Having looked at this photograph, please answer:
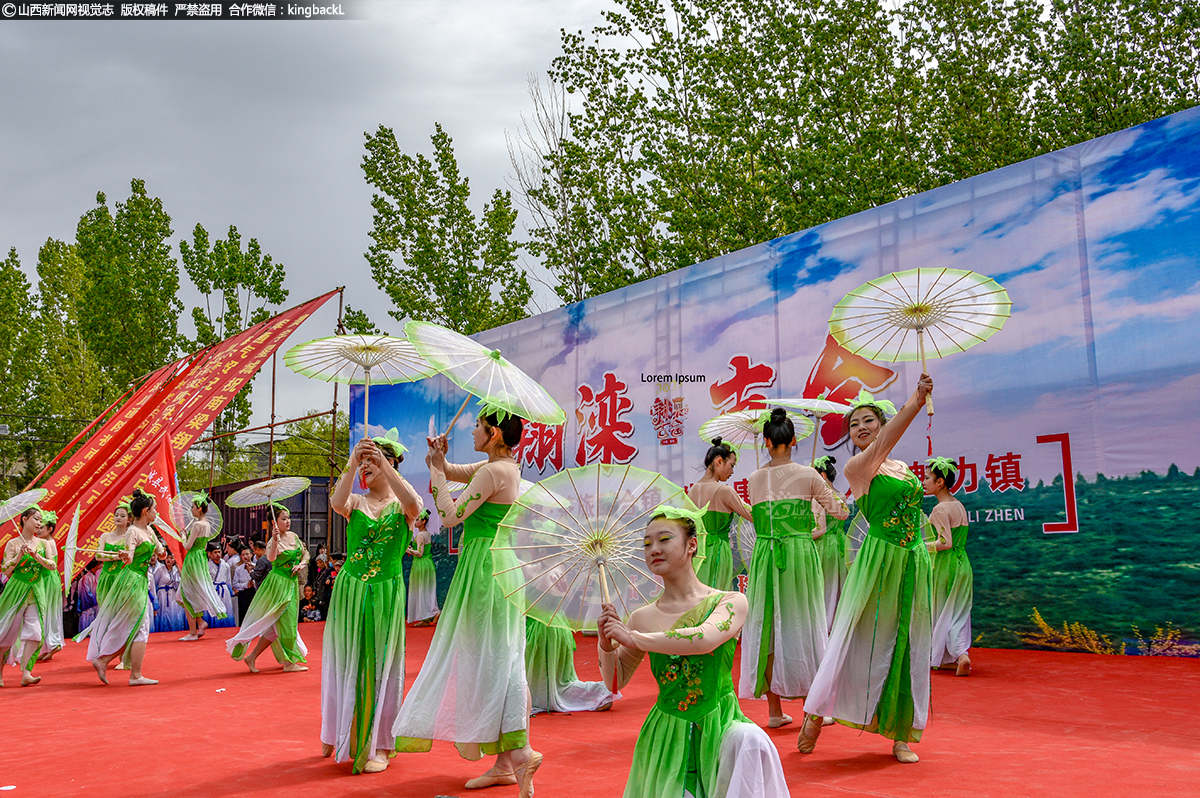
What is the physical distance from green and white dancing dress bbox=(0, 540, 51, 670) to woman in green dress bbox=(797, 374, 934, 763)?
6.53 m

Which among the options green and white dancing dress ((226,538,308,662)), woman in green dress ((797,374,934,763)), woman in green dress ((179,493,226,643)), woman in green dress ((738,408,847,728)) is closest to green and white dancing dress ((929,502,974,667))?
woman in green dress ((738,408,847,728))

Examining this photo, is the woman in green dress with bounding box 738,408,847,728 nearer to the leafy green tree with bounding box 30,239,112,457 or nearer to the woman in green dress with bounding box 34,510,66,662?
the woman in green dress with bounding box 34,510,66,662

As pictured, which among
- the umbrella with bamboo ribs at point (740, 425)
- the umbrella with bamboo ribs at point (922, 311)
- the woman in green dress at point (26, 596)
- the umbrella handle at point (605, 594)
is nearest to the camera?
the umbrella handle at point (605, 594)

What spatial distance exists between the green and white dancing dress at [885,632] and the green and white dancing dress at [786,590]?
0.71 meters

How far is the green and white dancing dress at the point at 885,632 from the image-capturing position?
3686mm

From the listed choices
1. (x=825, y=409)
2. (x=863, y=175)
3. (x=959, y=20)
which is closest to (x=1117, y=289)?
(x=825, y=409)

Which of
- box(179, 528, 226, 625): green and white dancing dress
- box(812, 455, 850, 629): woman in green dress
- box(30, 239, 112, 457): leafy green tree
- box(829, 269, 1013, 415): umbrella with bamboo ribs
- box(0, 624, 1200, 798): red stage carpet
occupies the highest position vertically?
box(30, 239, 112, 457): leafy green tree

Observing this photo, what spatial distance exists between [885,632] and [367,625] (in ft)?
7.10

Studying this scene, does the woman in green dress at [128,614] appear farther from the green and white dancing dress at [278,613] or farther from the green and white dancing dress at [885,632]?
the green and white dancing dress at [885,632]

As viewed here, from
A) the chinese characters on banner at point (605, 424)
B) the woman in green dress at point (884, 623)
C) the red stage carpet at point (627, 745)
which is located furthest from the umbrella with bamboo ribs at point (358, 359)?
the chinese characters on banner at point (605, 424)

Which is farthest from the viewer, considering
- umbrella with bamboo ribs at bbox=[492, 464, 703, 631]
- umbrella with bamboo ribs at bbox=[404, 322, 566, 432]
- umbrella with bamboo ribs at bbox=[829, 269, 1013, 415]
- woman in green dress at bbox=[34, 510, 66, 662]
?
woman in green dress at bbox=[34, 510, 66, 662]

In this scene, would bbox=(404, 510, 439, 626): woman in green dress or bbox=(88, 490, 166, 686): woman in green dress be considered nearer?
bbox=(88, 490, 166, 686): woman in green dress

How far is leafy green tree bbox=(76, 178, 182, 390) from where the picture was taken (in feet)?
65.1

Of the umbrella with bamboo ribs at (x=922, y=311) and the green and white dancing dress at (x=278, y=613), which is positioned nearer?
the umbrella with bamboo ribs at (x=922, y=311)
